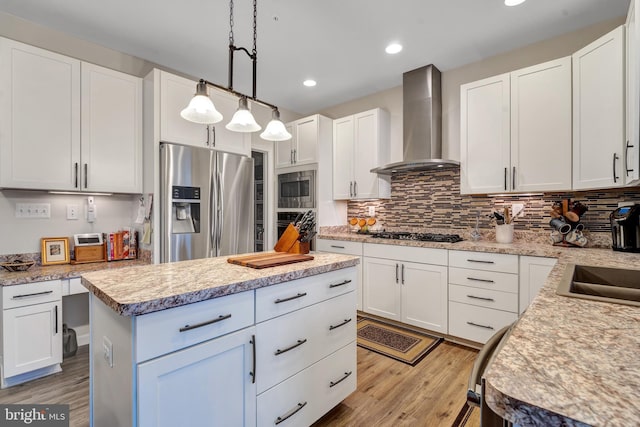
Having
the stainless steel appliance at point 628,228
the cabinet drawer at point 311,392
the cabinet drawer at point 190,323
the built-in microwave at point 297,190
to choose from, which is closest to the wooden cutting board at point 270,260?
the cabinet drawer at point 190,323

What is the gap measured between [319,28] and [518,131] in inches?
76.3

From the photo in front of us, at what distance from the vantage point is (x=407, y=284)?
301 cm

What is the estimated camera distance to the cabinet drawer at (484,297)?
244cm

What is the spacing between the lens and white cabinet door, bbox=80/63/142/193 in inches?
102

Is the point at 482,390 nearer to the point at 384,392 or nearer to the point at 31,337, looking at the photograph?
the point at 384,392

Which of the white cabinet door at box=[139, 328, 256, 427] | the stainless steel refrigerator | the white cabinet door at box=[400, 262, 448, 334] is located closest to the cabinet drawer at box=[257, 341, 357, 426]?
the white cabinet door at box=[139, 328, 256, 427]

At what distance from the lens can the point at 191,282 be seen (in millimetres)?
1264

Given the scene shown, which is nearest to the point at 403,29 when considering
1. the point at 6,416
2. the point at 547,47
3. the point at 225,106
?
the point at 547,47

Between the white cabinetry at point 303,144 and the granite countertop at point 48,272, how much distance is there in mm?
2327

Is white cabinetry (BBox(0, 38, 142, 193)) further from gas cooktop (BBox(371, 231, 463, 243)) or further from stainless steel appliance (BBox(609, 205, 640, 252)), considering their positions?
stainless steel appliance (BBox(609, 205, 640, 252))

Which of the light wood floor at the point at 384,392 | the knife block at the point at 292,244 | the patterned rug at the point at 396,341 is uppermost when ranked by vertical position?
the knife block at the point at 292,244

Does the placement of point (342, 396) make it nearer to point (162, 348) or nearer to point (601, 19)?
point (162, 348)

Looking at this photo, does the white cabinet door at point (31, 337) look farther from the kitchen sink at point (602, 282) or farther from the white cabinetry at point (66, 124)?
the kitchen sink at point (602, 282)

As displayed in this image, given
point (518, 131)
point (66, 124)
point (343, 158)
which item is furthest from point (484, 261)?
point (66, 124)
